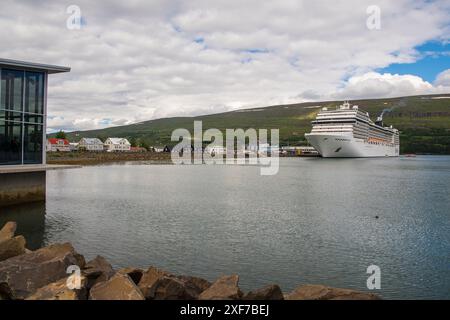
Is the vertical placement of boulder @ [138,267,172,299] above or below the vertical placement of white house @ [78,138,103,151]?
below

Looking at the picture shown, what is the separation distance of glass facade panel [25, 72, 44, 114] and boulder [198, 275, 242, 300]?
80.4 ft

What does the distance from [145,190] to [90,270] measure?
34.0 m

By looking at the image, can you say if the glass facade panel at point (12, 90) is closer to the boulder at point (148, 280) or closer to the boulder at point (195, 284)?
the boulder at point (148, 280)

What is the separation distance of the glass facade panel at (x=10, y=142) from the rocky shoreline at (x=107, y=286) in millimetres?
18999

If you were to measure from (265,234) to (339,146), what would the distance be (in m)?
118

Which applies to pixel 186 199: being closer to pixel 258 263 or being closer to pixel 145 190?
pixel 145 190

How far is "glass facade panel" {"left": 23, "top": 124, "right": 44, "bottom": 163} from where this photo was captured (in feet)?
102

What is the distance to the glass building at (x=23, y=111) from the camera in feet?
96.5

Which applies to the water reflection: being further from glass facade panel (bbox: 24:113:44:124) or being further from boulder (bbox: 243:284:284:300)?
boulder (bbox: 243:284:284:300)

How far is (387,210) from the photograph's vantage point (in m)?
34.0

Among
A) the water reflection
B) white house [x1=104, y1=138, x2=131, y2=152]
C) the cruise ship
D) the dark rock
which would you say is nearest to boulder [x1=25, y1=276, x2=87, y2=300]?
the dark rock

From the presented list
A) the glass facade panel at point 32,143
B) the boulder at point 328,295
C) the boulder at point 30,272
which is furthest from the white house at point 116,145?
the boulder at point 328,295
